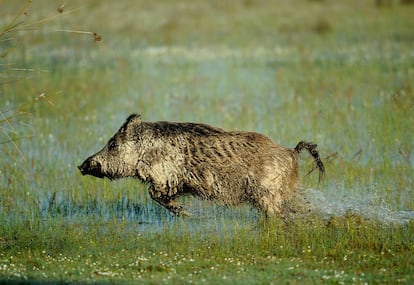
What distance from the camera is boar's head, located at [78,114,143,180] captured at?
35.4ft

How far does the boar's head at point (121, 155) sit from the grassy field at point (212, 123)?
26.2 inches

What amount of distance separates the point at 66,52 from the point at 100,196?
54.1 ft

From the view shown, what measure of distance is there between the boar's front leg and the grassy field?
219mm

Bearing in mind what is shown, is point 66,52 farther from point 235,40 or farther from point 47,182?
point 47,182

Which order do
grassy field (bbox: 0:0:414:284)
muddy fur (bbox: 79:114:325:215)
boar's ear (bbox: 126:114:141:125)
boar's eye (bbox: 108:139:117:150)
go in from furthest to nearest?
boar's eye (bbox: 108:139:117:150), boar's ear (bbox: 126:114:141:125), muddy fur (bbox: 79:114:325:215), grassy field (bbox: 0:0:414:284)

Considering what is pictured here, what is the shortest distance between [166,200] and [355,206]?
2.69 m

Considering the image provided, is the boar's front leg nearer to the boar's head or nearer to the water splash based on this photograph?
the boar's head

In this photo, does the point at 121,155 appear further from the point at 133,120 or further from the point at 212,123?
the point at 212,123

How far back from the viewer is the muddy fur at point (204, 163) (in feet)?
32.9

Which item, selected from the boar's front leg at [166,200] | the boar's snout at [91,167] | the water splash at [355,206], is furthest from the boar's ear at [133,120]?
the water splash at [355,206]

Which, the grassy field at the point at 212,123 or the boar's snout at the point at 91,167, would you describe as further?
the boar's snout at the point at 91,167

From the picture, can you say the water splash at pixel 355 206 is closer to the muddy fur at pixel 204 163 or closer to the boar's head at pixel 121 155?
the muddy fur at pixel 204 163

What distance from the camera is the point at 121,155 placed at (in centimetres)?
1087

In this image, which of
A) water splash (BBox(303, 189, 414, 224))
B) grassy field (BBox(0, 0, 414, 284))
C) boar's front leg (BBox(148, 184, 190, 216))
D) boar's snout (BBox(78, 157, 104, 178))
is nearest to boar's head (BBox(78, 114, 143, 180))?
boar's snout (BBox(78, 157, 104, 178))
